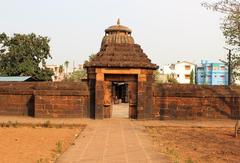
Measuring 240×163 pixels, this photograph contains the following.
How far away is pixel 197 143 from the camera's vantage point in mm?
11383

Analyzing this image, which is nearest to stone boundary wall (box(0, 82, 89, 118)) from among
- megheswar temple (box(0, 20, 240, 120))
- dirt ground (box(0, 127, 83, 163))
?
megheswar temple (box(0, 20, 240, 120))

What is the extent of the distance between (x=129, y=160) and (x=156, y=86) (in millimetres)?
10592

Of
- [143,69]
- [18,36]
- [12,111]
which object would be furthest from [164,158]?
[18,36]

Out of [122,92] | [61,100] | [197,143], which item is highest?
[122,92]

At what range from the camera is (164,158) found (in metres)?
8.53

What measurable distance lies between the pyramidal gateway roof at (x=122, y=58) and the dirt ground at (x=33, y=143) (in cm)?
420

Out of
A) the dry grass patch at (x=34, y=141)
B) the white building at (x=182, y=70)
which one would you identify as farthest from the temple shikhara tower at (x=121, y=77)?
the white building at (x=182, y=70)

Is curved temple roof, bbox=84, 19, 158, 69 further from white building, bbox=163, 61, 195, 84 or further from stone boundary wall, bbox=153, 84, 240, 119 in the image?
white building, bbox=163, 61, 195, 84

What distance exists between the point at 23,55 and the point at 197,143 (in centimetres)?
3390

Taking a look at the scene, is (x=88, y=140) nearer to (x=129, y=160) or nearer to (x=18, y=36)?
(x=129, y=160)

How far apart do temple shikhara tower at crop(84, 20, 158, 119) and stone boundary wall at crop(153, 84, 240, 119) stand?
0.53 metres

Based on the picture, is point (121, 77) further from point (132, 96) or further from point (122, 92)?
point (122, 92)

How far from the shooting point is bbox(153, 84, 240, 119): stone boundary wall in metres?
18.5

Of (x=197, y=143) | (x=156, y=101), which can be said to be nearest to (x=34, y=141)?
(x=197, y=143)
